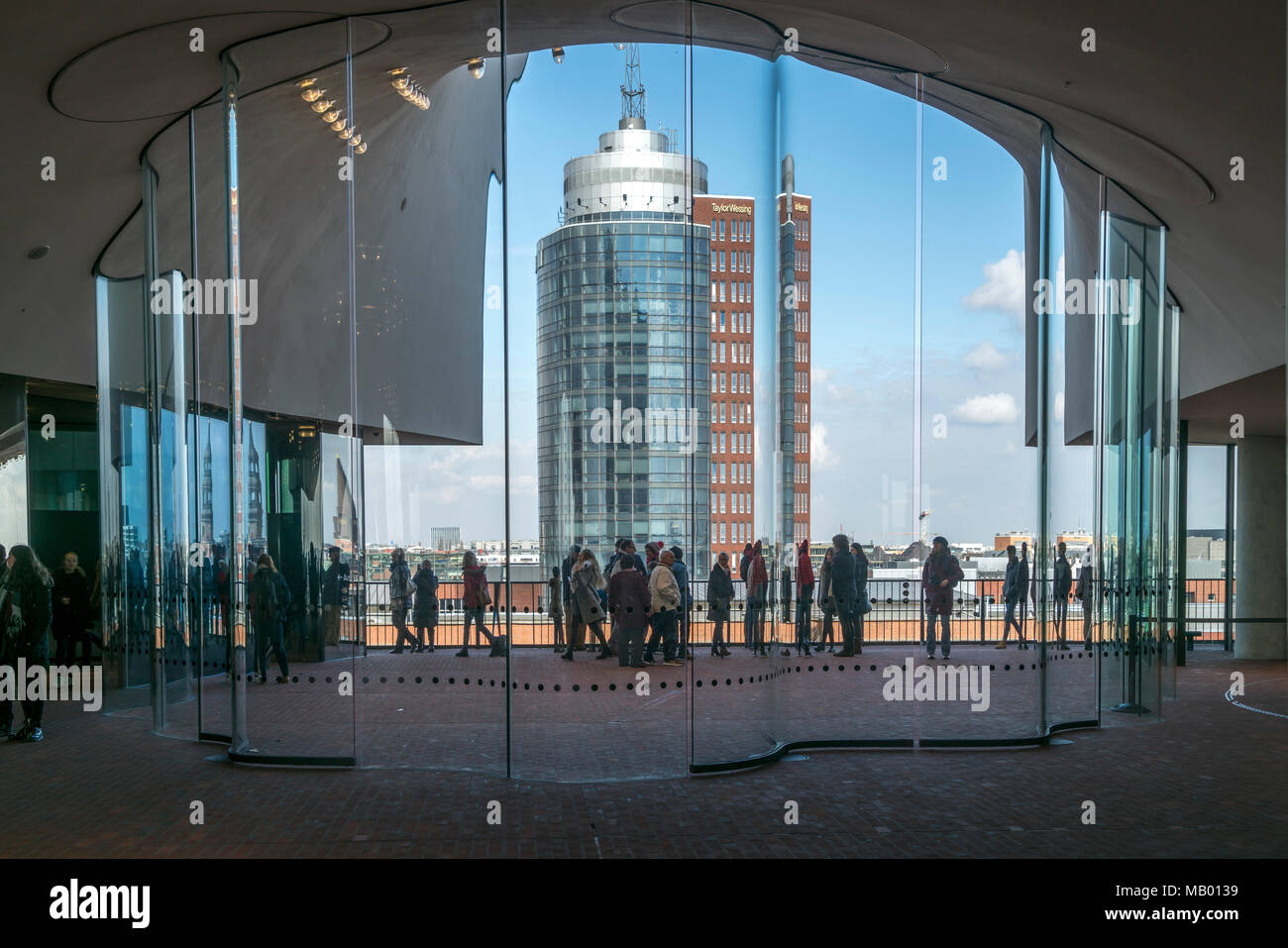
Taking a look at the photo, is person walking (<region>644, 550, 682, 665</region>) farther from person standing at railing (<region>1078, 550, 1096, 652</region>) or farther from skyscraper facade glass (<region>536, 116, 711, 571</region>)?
person standing at railing (<region>1078, 550, 1096, 652</region>)

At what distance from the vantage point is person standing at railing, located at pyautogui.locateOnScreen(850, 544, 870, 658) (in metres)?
11.2

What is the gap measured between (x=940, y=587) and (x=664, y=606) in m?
4.26

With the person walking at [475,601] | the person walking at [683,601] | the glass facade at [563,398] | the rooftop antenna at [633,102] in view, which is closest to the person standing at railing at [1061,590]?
the glass facade at [563,398]

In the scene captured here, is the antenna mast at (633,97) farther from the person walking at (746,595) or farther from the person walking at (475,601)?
the person walking at (475,601)

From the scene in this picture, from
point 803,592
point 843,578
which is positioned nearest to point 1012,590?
point 843,578

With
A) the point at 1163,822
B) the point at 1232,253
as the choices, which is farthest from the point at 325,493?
the point at 1232,253

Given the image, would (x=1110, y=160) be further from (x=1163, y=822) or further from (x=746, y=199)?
(x=1163, y=822)

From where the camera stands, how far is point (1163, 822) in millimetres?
7668

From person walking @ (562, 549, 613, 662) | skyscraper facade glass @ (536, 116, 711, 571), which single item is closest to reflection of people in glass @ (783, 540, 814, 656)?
skyscraper facade glass @ (536, 116, 711, 571)

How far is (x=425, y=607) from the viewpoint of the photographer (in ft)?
32.0

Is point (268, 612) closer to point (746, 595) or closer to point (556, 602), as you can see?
point (556, 602)

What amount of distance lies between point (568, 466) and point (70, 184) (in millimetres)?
6492

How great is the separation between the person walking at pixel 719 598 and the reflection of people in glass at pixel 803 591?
1077 mm

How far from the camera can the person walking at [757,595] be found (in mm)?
9633
